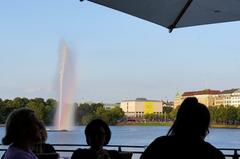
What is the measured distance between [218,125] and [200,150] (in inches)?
1730

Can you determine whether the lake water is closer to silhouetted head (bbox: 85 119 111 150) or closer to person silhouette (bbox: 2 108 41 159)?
silhouetted head (bbox: 85 119 111 150)

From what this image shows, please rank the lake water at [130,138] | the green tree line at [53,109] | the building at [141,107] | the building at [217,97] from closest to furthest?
the lake water at [130,138] < the green tree line at [53,109] < the building at [141,107] < the building at [217,97]


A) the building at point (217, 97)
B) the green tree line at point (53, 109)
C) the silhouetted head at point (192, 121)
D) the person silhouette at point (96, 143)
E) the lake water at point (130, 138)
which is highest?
the building at point (217, 97)

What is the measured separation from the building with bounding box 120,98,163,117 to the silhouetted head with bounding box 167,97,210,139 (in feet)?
Answer: 233

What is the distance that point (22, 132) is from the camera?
6.74 feet

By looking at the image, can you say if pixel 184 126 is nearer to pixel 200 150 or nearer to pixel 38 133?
pixel 200 150

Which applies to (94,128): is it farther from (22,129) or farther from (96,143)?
(22,129)

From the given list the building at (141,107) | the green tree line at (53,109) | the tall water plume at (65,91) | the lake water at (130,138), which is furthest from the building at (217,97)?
the tall water plume at (65,91)

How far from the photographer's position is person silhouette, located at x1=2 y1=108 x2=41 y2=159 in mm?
2018

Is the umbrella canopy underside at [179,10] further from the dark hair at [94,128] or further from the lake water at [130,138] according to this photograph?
the lake water at [130,138]

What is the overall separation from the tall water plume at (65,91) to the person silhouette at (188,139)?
32619 mm

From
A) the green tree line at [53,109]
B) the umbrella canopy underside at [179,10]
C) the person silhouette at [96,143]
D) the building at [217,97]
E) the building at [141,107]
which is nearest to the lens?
the person silhouette at [96,143]

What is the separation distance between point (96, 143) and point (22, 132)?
30.8 inches

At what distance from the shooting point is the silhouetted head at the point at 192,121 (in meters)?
2.06
